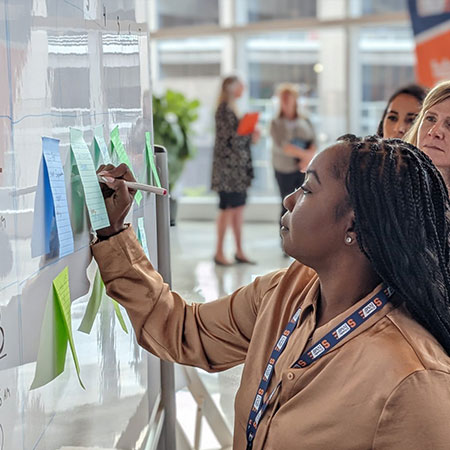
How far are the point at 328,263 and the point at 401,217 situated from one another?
164mm

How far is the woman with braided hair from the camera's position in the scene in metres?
1.24

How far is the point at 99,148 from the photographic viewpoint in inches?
53.2

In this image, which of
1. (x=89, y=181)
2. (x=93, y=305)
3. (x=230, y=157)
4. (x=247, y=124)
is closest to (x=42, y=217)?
(x=89, y=181)

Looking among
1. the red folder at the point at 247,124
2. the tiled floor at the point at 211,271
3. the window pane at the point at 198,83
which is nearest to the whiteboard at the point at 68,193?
the tiled floor at the point at 211,271

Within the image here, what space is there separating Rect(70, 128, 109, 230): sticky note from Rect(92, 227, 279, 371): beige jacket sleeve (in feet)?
0.52

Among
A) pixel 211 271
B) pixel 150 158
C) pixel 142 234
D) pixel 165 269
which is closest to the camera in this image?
pixel 142 234

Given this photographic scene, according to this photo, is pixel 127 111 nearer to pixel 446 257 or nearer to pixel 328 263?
→ pixel 328 263

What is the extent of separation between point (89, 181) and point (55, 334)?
28 cm

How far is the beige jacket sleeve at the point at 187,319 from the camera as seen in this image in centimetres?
156

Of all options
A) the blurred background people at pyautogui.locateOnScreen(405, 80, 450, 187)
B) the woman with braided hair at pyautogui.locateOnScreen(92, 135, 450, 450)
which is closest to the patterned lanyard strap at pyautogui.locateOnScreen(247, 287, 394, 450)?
the woman with braided hair at pyautogui.locateOnScreen(92, 135, 450, 450)

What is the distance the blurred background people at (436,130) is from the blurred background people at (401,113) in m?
0.62

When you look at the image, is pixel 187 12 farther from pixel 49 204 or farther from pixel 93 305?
pixel 49 204

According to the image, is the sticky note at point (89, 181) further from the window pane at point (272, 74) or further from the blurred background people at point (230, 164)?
the window pane at point (272, 74)

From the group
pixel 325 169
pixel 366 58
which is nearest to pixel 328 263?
pixel 325 169
